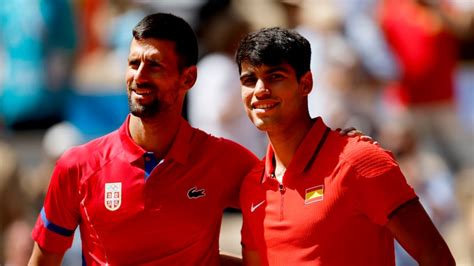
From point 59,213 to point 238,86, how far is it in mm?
3661

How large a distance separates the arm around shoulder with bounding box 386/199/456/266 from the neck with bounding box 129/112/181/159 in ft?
3.93

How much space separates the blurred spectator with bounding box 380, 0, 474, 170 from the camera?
34.6ft

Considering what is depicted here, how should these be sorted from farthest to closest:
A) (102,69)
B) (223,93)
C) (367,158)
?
(102,69)
(223,93)
(367,158)

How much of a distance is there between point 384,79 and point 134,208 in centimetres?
512

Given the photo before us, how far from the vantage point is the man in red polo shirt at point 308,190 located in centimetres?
537

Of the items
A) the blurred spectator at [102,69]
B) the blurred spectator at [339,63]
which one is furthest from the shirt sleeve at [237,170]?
the blurred spectator at [102,69]

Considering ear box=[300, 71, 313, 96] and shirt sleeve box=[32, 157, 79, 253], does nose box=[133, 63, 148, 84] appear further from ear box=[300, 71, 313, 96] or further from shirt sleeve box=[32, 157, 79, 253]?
ear box=[300, 71, 313, 96]

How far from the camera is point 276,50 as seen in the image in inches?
220

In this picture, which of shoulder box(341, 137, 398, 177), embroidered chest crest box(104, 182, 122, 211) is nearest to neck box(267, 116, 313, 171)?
shoulder box(341, 137, 398, 177)

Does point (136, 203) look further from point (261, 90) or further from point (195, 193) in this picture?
point (261, 90)

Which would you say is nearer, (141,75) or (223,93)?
(141,75)

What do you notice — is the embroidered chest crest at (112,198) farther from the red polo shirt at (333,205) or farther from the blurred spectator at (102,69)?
the blurred spectator at (102,69)

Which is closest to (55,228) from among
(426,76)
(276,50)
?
(276,50)

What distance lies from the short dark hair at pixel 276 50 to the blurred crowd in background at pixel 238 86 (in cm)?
369
